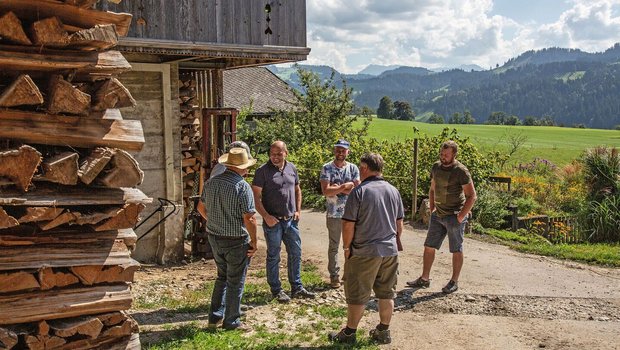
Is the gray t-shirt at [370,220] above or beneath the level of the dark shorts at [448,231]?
above

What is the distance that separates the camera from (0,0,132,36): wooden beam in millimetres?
4096

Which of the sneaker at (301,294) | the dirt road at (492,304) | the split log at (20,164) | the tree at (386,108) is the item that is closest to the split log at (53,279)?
the split log at (20,164)

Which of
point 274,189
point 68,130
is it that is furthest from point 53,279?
point 274,189

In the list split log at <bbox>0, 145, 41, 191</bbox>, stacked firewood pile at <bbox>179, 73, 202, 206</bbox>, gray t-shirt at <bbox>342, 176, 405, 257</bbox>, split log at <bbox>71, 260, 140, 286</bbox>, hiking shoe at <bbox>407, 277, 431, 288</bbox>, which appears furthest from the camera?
stacked firewood pile at <bbox>179, 73, 202, 206</bbox>

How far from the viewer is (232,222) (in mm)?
6434

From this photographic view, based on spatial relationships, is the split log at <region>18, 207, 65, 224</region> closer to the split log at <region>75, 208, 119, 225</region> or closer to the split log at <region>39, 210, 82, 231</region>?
the split log at <region>39, 210, 82, 231</region>

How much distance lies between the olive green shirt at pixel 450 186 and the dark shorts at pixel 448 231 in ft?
0.36

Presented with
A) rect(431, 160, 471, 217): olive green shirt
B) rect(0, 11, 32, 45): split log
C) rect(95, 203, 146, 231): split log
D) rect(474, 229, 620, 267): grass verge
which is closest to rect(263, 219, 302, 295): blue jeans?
rect(431, 160, 471, 217): olive green shirt

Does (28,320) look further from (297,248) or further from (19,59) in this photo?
(297,248)

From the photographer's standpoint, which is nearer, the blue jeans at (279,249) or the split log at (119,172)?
the split log at (119,172)

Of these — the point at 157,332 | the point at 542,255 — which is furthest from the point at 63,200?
the point at 542,255

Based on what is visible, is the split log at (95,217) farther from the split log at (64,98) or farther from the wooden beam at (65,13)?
the wooden beam at (65,13)

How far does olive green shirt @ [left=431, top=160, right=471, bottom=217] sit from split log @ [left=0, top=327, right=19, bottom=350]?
567cm

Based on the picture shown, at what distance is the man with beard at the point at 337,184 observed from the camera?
8.09 meters
